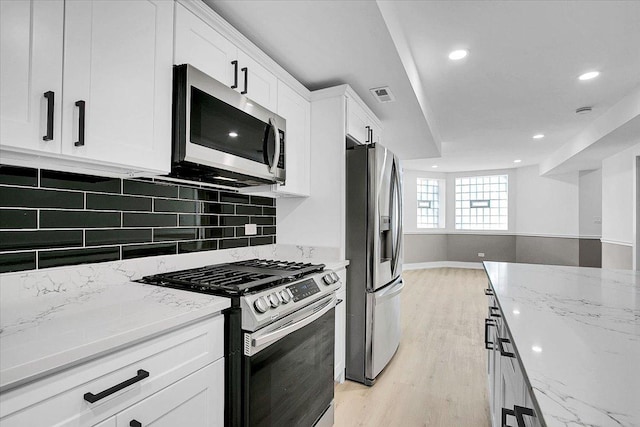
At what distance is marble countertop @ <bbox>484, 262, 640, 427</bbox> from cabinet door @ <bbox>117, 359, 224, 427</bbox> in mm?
1034

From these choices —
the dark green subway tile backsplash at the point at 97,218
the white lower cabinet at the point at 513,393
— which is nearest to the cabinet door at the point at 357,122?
the dark green subway tile backsplash at the point at 97,218

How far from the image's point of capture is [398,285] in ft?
9.57

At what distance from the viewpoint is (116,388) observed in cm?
88

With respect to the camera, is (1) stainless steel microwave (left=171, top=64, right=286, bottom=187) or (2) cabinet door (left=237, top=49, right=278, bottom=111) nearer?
(1) stainless steel microwave (left=171, top=64, right=286, bottom=187)

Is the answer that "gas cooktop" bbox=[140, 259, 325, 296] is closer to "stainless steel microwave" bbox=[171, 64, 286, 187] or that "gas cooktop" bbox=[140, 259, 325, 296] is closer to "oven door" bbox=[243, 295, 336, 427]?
"oven door" bbox=[243, 295, 336, 427]

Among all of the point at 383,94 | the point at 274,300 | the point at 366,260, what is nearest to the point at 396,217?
the point at 366,260

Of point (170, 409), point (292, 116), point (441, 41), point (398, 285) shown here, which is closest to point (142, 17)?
point (292, 116)

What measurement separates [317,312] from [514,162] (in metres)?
7.07

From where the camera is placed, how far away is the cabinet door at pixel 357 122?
2.59m

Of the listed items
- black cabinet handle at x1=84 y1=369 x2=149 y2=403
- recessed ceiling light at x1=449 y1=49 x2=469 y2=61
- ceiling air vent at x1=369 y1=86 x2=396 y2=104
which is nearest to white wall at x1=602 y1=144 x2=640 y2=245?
recessed ceiling light at x1=449 y1=49 x2=469 y2=61

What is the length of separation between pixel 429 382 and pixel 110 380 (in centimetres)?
232

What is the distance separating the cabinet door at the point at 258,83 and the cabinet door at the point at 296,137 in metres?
0.08

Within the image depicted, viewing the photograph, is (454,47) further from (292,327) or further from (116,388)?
(116,388)

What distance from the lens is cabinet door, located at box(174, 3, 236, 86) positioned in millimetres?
1480
